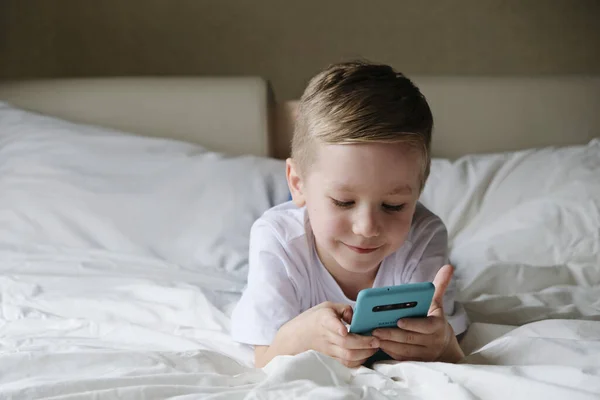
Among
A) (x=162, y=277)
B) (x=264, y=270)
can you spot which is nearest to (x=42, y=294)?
(x=162, y=277)

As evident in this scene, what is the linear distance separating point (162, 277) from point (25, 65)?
44.2 inches

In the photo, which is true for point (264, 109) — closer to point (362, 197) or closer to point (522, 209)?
point (522, 209)

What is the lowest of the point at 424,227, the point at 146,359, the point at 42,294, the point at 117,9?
the point at 42,294

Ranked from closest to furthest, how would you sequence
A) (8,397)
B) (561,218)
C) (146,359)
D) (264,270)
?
(8,397) < (146,359) < (264,270) < (561,218)

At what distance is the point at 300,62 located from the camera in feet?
7.24

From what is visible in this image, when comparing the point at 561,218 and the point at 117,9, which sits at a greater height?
the point at 117,9

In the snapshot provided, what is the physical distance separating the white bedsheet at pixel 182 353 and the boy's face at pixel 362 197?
171 millimetres

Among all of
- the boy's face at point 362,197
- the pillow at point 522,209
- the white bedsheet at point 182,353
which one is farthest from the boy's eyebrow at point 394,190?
the pillow at point 522,209

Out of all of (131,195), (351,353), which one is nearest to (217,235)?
(131,195)

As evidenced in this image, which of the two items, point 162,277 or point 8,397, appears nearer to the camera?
point 8,397

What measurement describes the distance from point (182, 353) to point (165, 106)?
3.21ft

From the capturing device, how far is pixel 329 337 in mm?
968

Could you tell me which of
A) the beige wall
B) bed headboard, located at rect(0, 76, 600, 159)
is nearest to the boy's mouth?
bed headboard, located at rect(0, 76, 600, 159)

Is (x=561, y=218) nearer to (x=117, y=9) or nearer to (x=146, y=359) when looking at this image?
(x=146, y=359)
